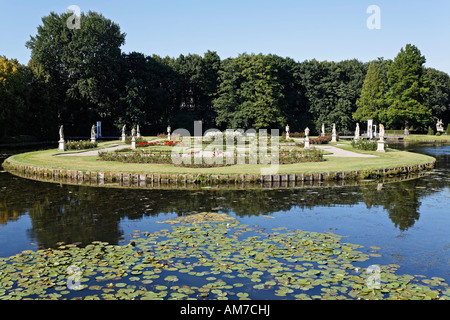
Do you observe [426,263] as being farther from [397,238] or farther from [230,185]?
[230,185]

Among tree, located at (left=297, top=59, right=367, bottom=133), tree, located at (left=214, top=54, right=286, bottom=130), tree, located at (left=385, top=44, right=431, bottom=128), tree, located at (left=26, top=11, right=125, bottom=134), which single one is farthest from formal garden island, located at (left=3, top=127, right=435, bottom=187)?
tree, located at (left=297, top=59, right=367, bottom=133)

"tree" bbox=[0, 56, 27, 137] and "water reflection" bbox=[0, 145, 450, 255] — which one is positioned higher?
"tree" bbox=[0, 56, 27, 137]

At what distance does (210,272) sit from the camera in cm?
845

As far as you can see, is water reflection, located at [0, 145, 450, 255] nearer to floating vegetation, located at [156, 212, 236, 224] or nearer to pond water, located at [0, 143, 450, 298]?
pond water, located at [0, 143, 450, 298]

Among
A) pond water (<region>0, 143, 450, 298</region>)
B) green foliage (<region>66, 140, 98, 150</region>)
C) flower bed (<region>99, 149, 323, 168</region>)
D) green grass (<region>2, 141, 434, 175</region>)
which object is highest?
green foliage (<region>66, 140, 98, 150</region>)

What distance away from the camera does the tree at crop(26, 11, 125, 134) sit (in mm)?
55906

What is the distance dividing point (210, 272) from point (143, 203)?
7.88m

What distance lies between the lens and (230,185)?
65.6 ft

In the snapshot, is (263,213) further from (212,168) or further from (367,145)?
(367,145)

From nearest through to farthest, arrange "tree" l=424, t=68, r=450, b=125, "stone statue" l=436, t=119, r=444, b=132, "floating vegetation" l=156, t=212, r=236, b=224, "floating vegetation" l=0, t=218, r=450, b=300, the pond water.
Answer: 1. "floating vegetation" l=0, t=218, r=450, b=300
2. the pond water
3. "floating vegetation" l=156, t=212, r=236, b=224
4. "tree" l=424, t=68, r=450, b=125
5. "stone statue" l=436, t=119, r=444, b=132

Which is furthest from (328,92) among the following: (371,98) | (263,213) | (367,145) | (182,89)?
(263,213)

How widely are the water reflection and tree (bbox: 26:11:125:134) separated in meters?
39.4

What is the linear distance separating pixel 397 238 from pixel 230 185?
9935mm

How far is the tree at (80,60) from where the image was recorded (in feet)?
183
